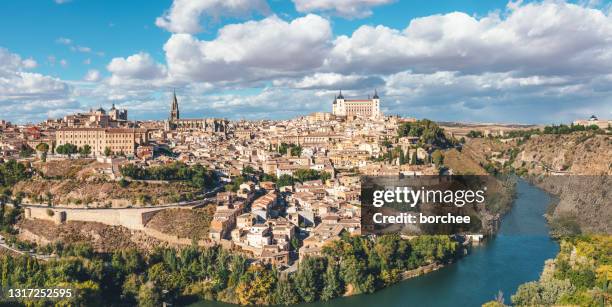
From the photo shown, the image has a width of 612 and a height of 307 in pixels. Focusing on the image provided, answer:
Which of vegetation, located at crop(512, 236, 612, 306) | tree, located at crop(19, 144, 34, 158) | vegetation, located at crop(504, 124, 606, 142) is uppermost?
vegetation, located at crop(504, 124, 606, 142)

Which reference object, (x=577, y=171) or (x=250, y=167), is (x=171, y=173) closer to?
(x=250, y=167)

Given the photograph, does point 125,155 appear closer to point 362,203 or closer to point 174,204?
point 174,204

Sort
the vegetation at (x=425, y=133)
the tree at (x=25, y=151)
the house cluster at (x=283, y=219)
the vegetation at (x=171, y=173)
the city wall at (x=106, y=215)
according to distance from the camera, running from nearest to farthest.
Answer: the house cluster at (x=283, y=219)
the city wall at (x=106, y=215)
the vegetation at (x=171, y=173)
the tree at (x=25, y=151)
the vegetation at (x=425, y=133)

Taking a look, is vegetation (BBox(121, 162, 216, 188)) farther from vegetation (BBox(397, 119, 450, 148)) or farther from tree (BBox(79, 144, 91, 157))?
vegetation (BBox(397, 119, 450, 148))

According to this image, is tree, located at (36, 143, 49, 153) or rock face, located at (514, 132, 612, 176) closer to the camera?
tree, located at (36, 143, 49, 153)

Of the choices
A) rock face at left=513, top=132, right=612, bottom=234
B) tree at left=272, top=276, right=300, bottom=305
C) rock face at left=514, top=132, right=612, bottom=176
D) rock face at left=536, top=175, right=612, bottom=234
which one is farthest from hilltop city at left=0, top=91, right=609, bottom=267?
rock face at left=536, top=175, right=612, bottom=234

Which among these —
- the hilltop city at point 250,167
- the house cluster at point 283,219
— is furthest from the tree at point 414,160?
the house cluster at point 283,219

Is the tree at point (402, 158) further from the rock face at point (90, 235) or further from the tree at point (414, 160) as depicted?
the rock face at point (90, 235)
